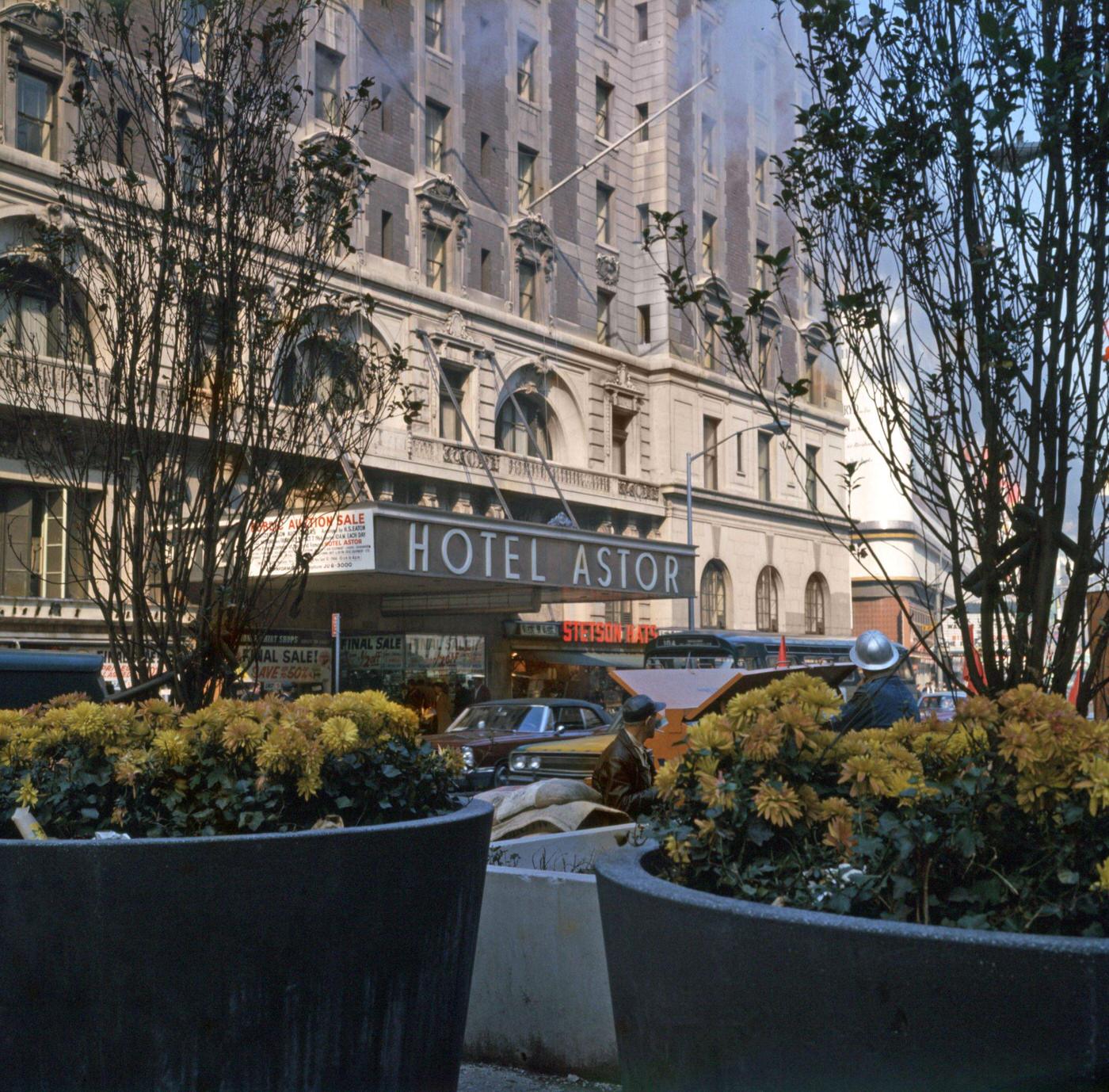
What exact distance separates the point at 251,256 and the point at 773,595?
152 ft

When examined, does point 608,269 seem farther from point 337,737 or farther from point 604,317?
point 337,737

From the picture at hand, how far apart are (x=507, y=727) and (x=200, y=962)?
659 inches

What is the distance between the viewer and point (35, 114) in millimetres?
28438

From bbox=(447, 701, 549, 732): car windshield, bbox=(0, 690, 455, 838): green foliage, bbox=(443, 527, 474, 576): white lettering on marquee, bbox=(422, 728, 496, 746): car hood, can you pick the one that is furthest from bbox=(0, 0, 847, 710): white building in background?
bbox=(0, 690, 455, 838): green foliage

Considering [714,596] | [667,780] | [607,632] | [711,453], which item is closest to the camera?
[667,780]

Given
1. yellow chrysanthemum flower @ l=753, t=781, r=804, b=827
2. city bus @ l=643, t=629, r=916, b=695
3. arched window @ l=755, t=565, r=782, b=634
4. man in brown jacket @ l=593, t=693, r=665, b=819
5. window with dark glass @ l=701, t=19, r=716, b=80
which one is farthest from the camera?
arched window @ l=755, t=565, r=782, b=634

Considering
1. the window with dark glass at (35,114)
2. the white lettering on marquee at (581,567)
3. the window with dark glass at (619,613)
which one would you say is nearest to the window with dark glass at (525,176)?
the window with dark glass at (619,613)

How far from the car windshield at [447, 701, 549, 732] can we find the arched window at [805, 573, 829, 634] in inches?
1338

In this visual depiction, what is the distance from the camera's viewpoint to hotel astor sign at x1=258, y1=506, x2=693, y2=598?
27.8 m

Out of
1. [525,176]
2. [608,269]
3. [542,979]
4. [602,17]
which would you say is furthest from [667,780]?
[602,17]

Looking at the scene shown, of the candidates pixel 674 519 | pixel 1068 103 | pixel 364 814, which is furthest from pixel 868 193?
pixel 674 519

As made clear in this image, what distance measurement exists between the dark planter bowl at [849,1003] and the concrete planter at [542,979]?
7.13 ft

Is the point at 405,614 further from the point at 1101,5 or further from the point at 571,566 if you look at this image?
the point at 1101,5

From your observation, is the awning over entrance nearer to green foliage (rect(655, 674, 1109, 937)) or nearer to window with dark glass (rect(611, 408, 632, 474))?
window with dark glass (rect(611, 408, 632, 474))
